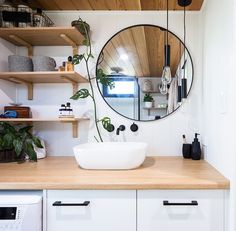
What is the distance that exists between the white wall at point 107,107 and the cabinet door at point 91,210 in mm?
775

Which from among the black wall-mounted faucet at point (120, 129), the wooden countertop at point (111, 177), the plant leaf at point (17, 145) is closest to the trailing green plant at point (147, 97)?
the black wall-mounted faucet at point (120, 129)

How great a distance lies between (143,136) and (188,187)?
0.80m

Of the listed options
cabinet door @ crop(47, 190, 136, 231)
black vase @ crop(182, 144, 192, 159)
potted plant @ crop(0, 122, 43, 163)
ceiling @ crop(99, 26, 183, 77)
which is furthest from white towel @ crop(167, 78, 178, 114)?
potted plant @ crop(0, 122, 43, 163)

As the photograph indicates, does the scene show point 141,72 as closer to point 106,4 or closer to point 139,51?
point 139,51

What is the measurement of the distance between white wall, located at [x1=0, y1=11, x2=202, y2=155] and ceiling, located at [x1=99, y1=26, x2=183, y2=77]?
7cm

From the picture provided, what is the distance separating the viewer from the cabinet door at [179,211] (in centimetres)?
129

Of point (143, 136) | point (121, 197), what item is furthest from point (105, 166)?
point (143, 136)

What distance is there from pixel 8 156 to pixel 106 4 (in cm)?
131

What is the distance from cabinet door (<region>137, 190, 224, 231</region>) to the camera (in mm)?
1285

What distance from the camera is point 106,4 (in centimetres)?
192

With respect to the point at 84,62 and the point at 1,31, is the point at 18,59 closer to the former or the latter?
the point at 1,31

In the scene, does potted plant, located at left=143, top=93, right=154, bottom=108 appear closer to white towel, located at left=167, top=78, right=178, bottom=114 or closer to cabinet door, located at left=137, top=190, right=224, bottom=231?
white towel, located at left=167, top=78, right=178, bottom=114

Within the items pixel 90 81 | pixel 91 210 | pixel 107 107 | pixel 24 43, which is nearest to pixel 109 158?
pixel 91 210

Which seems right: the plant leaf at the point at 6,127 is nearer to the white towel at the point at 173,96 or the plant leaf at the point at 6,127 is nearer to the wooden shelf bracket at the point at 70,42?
the wooden shelf bracket at the point at 70,42
